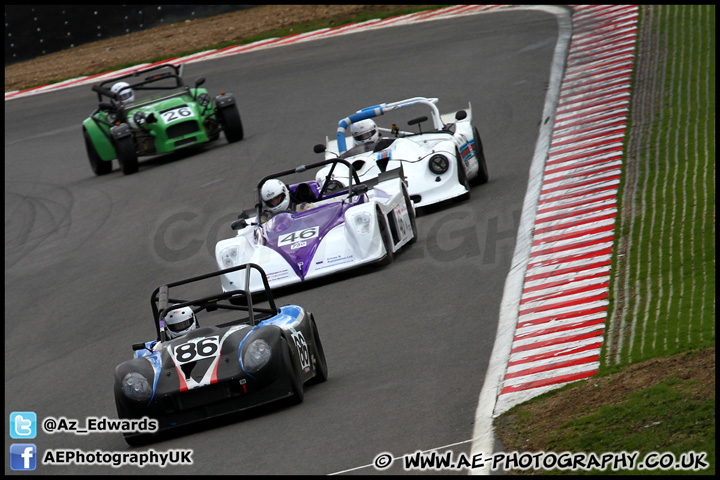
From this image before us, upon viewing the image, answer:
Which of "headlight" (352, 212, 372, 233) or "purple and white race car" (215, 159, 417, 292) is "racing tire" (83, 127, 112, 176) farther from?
"headlight" (352, 212, 372, 233)

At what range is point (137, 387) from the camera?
26.3 feet

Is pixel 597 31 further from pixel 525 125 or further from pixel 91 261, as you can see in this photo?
pixel 91 261

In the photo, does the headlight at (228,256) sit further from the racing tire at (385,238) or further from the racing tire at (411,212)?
the racing tire at (411,212)

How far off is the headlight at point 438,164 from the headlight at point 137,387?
6797 mm

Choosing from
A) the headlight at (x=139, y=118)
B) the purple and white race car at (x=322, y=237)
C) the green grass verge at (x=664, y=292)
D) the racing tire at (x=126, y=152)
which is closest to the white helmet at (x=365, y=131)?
the purple and white race car at (x=322, y=237)

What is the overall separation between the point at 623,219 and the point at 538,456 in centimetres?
645

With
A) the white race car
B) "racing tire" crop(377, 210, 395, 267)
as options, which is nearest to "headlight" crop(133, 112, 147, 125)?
the white race car

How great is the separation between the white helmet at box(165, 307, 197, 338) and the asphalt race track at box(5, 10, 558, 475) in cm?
89

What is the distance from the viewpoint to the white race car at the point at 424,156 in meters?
14.2

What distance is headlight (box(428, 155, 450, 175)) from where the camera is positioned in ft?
46.2

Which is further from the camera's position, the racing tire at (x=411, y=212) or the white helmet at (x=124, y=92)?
the white helmet at (x=124, y=92)

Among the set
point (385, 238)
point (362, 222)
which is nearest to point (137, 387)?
point (362, 222)

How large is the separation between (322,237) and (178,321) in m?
3.20

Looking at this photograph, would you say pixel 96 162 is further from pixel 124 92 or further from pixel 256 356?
pixel 256 356
